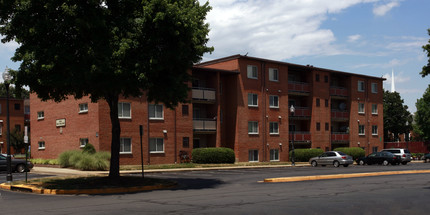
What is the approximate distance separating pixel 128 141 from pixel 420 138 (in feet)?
243

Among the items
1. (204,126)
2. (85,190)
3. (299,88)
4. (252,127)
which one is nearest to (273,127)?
(252,127)

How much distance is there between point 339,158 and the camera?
4012 cm

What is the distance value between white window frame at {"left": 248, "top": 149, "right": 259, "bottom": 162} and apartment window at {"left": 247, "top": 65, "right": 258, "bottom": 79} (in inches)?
301

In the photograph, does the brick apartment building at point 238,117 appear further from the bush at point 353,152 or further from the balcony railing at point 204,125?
the bush at point 353,152

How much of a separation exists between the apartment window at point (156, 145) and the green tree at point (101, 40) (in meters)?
20.8

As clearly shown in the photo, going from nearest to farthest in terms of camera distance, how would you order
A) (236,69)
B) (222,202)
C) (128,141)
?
1. (222,202)
2. (128,141)
3. (236,69)

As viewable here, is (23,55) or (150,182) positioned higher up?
(23,55)

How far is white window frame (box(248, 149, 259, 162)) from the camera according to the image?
47138 mm

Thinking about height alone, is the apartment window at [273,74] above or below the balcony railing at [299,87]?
above

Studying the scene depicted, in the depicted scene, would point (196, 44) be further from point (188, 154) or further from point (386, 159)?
point (386, 159)

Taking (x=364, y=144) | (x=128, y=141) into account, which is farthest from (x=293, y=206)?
(x=364, y=144)

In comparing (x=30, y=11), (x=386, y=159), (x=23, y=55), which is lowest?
(x=386, y=159)

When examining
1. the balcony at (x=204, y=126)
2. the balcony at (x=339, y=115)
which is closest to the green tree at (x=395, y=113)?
the balcony at (x=339, y=115)

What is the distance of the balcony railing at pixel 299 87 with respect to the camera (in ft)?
169
